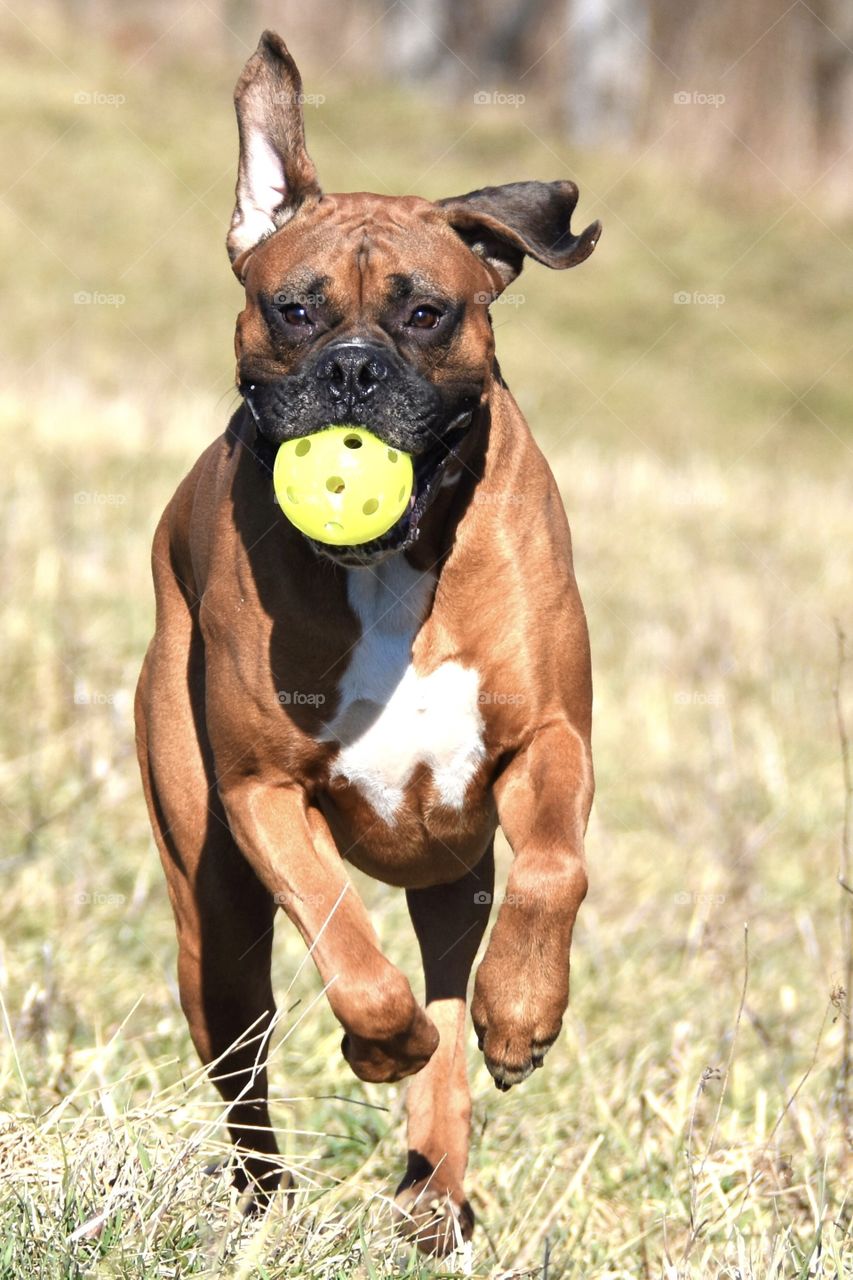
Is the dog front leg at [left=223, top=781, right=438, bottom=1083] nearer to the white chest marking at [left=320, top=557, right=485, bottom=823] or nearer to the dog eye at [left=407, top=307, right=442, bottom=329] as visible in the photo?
the white chest marking at [left=320, top=557, right=485, bottom=823]

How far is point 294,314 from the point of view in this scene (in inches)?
184

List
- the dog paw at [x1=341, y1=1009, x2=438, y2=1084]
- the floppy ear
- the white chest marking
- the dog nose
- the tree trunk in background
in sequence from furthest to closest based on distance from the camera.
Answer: the tree trunk in background → the floppy ear → the white chest marking → the dog nose → the dog paw at [x1=341, y1=1009, x2=438, y2=1084]

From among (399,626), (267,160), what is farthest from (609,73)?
(399,626)

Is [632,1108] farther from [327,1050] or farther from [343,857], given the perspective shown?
[343,857]

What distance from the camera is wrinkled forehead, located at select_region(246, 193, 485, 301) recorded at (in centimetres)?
466

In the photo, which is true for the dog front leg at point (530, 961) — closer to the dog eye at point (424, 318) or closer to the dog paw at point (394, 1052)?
the dog paw at point (394, 1052)

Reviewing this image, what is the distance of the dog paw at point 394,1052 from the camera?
4.22m

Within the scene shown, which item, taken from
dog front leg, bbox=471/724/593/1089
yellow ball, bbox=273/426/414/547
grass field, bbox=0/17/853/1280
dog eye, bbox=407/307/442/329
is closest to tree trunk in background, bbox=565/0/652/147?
grass field, bbox=0/17/853/1280

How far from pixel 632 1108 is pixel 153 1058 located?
1.56m

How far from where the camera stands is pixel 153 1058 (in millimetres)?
6035

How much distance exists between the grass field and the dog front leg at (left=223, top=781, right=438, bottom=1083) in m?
0.15

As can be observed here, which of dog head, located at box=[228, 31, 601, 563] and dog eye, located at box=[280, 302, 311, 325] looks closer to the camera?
dog head, located at box=[228, 31, 601, 563]

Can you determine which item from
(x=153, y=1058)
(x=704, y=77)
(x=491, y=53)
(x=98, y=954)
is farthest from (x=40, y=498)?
(x=491, y=53)

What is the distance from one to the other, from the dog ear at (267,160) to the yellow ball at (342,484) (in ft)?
3.03
